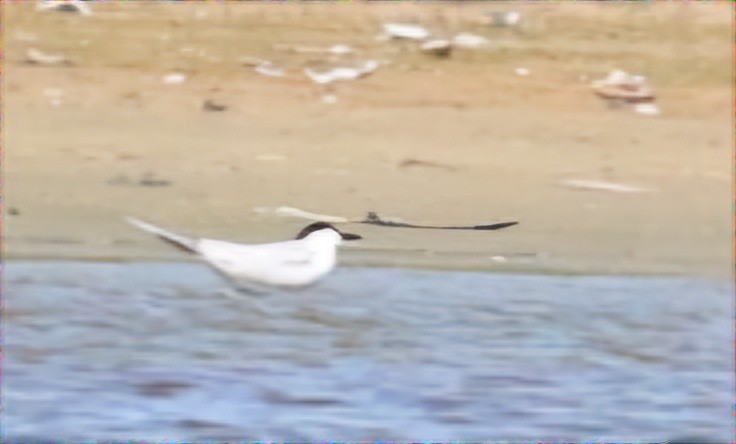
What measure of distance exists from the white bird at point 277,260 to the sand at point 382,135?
91 centimetres

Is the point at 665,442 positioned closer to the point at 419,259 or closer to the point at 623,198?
the point at 419,259

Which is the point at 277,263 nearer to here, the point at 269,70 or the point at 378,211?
the point at 378,211

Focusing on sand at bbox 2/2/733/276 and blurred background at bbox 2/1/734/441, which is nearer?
blurred background at bbox 2/1/734/441

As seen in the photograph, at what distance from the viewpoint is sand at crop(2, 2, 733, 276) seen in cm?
514

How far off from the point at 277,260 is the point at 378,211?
148cm

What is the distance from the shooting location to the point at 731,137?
5.98 meters

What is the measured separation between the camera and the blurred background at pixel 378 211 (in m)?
3.15

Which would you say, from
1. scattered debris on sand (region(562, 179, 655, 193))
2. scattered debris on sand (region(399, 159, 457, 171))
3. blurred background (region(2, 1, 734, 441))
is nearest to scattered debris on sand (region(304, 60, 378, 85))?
blurred background (region(2, 1, 734, 441))

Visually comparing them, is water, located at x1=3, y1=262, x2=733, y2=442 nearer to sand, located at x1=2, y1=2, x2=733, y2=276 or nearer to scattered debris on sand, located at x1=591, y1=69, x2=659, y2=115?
sand, located at x1=2, y1=2, x2=733, y2=276

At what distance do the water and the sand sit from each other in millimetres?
434

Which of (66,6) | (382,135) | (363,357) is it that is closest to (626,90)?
(382,135)

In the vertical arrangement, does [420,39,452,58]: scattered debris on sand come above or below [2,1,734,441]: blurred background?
above

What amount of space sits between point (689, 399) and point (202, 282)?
163cm

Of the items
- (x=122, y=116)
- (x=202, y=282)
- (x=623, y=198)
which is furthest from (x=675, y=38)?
(x=202, y=282)
